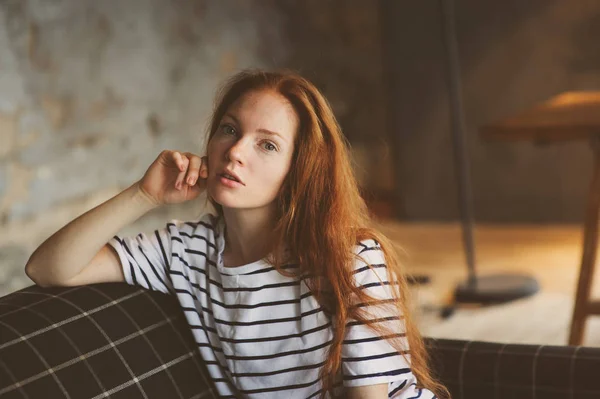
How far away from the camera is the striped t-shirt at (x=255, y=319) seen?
4.82 ft

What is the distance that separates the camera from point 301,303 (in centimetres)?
152

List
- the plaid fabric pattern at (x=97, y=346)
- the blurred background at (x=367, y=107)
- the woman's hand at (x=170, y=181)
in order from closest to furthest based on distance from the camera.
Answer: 1. the plaid fabric pattern at (x=97, y=346)
2. the woman's hand at (x=170, y=181)
3. the blurred background at (x=367, y=107)

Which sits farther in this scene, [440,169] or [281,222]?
[440,169]

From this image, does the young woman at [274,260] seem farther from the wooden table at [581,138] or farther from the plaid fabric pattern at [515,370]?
the wooden table at [581,138]

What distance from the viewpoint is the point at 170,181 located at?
5.40 ft

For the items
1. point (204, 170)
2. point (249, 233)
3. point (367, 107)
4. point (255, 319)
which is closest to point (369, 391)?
point (255, 319)

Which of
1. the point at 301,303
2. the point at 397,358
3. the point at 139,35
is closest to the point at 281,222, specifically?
the point at 301,303

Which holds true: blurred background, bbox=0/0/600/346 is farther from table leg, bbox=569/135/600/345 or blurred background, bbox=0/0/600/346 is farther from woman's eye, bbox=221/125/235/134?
woman's eye, bbox=221/125/235/134

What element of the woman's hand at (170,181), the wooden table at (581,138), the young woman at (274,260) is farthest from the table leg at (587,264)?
the woman's hand at (170,181)

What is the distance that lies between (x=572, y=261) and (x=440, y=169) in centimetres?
95

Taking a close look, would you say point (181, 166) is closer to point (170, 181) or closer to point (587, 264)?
point (170, 181)

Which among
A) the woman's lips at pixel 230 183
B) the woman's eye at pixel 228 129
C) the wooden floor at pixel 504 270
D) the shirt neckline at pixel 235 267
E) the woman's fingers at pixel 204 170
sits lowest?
the wooden floor at pixel 504 270

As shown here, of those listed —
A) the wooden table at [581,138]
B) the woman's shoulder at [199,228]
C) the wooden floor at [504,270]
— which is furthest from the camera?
the wooden floor at [504,270]

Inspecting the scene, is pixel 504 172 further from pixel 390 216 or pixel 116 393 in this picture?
pixel 116 393
